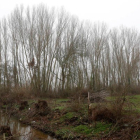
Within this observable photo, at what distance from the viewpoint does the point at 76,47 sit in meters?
24.4

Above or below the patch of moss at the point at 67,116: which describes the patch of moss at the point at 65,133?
below

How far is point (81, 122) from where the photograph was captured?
30.8 feet

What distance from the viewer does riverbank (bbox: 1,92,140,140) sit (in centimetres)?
719

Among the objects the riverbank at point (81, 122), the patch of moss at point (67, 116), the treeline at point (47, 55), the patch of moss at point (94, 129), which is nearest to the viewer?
the riverbank at point (81, 122)

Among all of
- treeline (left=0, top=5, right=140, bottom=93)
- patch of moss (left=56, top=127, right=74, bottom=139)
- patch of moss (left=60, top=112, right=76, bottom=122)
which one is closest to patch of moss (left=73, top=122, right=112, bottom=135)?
patch of moss (left=56, top=127, right=74, bottom=139)

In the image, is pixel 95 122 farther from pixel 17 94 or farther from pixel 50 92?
pixel 50 92

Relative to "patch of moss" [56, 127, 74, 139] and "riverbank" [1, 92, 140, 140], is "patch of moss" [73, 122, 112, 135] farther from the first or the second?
"patch of moss" [56, 127, 74, 139]

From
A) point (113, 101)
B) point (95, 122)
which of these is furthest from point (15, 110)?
point (113, 101)

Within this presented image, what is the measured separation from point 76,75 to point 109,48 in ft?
35.3

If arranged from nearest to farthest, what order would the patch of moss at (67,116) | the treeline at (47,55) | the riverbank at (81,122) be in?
the riverbank at (81,122), the patch of moss at (67,116), the treeline at (47,55)

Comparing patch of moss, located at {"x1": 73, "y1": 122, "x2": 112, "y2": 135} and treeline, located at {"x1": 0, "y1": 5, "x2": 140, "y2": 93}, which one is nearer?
patch of moss, located at {"x1": 73, "y1": 122, "x2": 112, "y2": 135}

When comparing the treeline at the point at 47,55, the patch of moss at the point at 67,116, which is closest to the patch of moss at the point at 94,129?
the patch of moss at the point at 67,116

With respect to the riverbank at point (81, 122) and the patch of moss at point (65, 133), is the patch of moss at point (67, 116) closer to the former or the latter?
the riverbank at point (81, 122)

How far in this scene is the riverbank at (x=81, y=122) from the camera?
7186 mm
